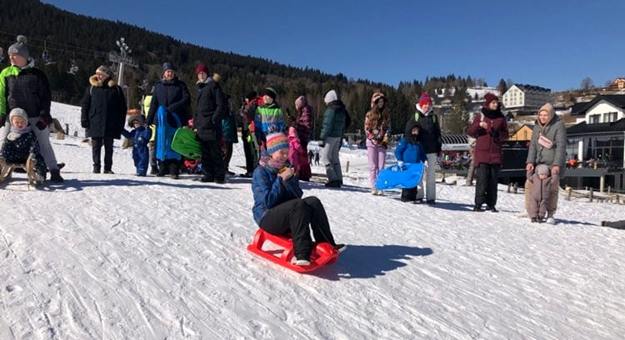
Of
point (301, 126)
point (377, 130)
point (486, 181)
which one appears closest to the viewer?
point (486, 181)

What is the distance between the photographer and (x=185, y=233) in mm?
5520

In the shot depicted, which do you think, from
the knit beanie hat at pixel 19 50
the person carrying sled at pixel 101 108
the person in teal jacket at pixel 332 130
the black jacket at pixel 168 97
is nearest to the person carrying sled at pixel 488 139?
the person in teal jacket at pixel 332 130

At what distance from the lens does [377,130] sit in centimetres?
1008

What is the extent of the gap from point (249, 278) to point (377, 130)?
6331 mm

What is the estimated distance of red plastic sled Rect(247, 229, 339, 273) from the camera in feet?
14.9

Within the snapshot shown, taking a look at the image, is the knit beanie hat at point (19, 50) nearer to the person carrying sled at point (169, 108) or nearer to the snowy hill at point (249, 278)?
the snowy hill at point (249, 278)

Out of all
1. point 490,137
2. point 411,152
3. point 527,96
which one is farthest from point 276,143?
point 527,96

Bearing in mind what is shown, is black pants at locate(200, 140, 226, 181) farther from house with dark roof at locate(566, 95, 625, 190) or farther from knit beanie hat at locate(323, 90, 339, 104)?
house with dark roof at locate(566, 95, 625, 190)

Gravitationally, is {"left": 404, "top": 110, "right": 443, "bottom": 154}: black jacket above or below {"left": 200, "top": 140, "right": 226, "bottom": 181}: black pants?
above

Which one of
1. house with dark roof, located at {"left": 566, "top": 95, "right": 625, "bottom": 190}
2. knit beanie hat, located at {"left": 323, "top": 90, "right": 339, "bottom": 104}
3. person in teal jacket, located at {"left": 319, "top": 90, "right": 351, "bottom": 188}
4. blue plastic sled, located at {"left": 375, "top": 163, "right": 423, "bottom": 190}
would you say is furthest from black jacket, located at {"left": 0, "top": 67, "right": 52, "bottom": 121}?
house with dark roof, located at {"left": 566, "top": 95, "right": 625, "bottom": 190}

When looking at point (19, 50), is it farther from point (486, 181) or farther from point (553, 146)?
point (553, 146)

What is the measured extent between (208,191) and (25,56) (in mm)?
3521

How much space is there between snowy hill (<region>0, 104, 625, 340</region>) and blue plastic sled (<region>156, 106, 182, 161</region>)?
78.6 inches

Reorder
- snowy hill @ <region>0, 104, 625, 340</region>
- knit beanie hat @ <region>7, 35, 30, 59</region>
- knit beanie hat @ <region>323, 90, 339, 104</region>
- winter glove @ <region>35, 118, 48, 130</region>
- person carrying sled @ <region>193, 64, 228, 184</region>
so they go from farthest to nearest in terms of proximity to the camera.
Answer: knit beanie hat @ <region>323, 90, 339, 104</region>
person carrying sled @ <region>193, 64, 228, 184</region>
winter glove @ <region>35, 118, 48, 130</region>
knit beanie hat @ <region>7, 35, 30, 59</region>
snowy hill @ <region>0, 104, 625, 340</region>
